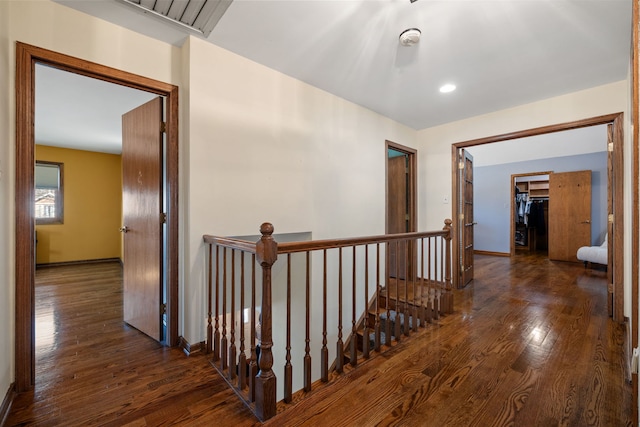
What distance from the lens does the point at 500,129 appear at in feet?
11.6

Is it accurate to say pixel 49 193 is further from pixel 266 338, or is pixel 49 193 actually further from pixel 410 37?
pixel 410 37

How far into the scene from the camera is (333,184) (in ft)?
10.3

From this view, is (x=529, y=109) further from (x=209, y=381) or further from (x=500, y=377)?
(x=209, y=381)

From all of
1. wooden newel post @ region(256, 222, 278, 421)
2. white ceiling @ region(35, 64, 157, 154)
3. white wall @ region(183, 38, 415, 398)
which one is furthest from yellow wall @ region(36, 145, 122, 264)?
wooden newel post @ region(256, 222, 278, 421)

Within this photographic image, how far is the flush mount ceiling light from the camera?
1972mm

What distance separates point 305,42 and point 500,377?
2687mm

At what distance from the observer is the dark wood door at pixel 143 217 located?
Answer: 2271 millimetres

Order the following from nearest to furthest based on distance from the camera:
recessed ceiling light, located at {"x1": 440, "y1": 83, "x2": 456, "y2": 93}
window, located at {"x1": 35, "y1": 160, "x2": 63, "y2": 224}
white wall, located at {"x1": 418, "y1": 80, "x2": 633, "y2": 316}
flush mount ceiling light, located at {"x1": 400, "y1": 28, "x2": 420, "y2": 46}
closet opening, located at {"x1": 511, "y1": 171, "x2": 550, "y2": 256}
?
flush mount ceiling light, located at {"x1": 400, "y1": 28, "x2": 420, "y2": 46}, white wall, located at {"x1": 418, "y1": 80, "x2": 633, "y2": 316}, recessed ceiling light, located at {"x1": 440, "y1": 83, "x2": 456, "y2": 93}, window, located at {"x1": 35, "y1": 160, "x2": 63, "y2": 224}, closet opening, located at {"x1": 511, "y1": 171, "x2": 550, "y2": 256}

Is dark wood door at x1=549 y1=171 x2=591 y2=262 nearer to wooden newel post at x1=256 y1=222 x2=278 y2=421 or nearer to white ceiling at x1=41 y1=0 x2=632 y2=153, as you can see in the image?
white ceiling at x1=41 y1=0 x2=632 y2=153

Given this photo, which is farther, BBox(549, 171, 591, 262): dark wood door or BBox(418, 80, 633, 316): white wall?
BBox(549, 171, 591, 262): dark wood door

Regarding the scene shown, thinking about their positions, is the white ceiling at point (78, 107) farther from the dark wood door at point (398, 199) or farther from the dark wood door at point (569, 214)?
the dark wood door at point (569, 214)

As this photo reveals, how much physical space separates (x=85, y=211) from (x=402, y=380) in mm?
6510

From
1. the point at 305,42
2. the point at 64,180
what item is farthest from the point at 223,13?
the point at 64,180

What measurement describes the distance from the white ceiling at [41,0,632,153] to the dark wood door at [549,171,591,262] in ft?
13.4
